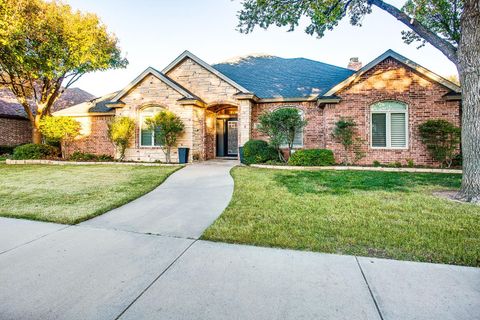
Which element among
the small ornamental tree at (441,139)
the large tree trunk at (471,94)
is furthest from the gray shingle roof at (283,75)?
the large tree trunk at (471,94)

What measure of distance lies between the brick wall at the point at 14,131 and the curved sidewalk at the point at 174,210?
19.4 metres

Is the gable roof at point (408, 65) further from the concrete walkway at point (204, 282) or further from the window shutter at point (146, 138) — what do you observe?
the concrete walkway at point (204, 282)

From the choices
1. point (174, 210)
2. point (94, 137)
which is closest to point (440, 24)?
point (174, 210)

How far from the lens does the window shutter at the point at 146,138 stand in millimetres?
13609

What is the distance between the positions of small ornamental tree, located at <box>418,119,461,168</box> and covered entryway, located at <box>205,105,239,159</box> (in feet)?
30.8

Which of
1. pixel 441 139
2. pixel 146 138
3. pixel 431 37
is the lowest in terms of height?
pixel 441 139

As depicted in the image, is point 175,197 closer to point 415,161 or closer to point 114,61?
point 415,161

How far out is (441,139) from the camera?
1052cm

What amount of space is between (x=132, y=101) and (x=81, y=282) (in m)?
12.7

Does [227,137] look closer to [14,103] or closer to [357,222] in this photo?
[357,222]

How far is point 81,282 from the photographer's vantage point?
246 cm

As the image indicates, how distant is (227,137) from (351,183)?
377 inches

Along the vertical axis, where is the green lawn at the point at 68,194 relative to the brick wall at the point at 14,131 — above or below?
below

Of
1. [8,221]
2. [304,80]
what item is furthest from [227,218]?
[304,80]
